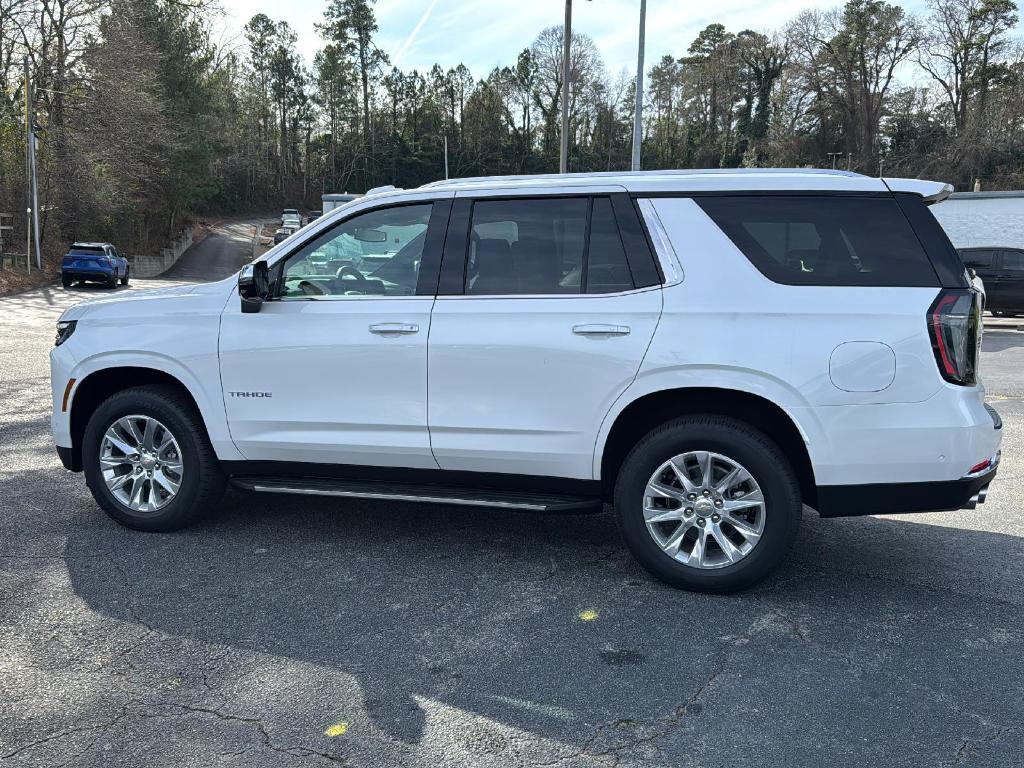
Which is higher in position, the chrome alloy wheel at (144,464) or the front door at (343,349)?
the front door at (343,349)

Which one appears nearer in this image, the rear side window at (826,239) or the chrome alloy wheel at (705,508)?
the rear side window at (826,239)

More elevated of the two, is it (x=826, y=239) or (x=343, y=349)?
(x=826, y=239)

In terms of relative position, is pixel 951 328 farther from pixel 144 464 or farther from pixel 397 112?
pixel 397 112

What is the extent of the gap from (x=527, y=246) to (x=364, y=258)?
887 mm

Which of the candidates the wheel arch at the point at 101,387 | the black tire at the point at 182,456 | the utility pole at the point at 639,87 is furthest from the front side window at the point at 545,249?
the utility pole at the point at 639,87

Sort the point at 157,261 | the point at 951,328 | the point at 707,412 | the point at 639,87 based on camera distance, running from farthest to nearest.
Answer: the point at 157,261 < the point at 639,87 < the point at 707,412 < the point at 951,328

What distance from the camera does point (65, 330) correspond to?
5.05 m

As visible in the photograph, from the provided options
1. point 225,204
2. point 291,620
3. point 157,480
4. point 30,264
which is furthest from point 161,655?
point 225,204

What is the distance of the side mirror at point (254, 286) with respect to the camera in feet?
14.8

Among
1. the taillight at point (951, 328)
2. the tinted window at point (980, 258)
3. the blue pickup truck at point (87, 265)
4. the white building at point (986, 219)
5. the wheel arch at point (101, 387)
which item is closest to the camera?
the taillight at point (951, 328)

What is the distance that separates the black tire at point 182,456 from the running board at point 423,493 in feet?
0.70

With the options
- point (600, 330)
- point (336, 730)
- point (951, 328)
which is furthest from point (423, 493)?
point (951, 328)

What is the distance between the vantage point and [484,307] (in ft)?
14.1

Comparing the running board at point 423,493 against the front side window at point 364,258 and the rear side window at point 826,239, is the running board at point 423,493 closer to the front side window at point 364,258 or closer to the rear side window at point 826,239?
the front side window at point 364,258
